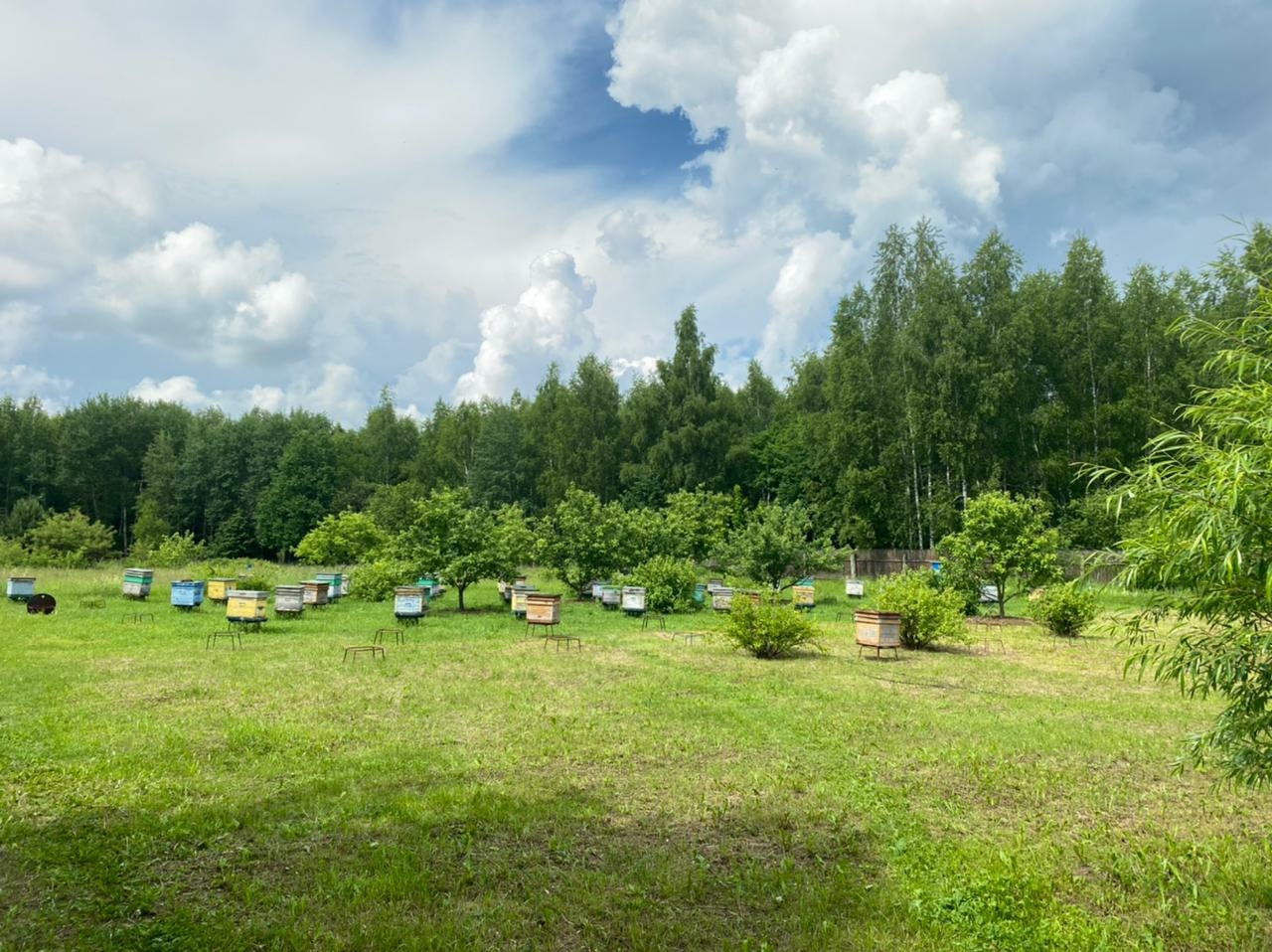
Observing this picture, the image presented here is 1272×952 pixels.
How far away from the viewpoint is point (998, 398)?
31016mm

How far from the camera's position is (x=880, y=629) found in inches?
536

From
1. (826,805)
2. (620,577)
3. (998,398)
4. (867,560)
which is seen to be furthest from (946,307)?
(826,805)

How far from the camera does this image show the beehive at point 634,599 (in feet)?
64.3

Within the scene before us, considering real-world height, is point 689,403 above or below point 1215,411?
above

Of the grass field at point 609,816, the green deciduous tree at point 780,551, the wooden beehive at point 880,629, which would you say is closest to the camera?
the grass field at point 609,816

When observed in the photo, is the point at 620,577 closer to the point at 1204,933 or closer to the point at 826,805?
the point at 826,805

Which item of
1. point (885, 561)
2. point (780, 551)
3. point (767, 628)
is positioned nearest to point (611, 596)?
point (780, 551)

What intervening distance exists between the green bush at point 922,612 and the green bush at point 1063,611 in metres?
3.07

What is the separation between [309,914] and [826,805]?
152 inches

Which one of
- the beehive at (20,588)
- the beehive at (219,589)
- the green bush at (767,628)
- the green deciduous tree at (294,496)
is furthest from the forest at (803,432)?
the beehive at (20,588)

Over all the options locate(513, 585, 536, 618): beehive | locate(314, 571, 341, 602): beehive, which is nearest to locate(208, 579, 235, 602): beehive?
locate(314, 571, 341, 602): beehive

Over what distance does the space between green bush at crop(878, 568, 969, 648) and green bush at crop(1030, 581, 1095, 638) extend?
3.07 meters

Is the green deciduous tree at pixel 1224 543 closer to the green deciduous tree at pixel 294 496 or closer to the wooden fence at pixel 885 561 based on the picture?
the wooden fence at pixel 885 561

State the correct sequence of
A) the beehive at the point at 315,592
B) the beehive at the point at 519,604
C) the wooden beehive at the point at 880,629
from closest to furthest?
the wooden beehive at the point at 880,629 < the beehive at the point at 519,604 < the beehive at the point at 315,592
